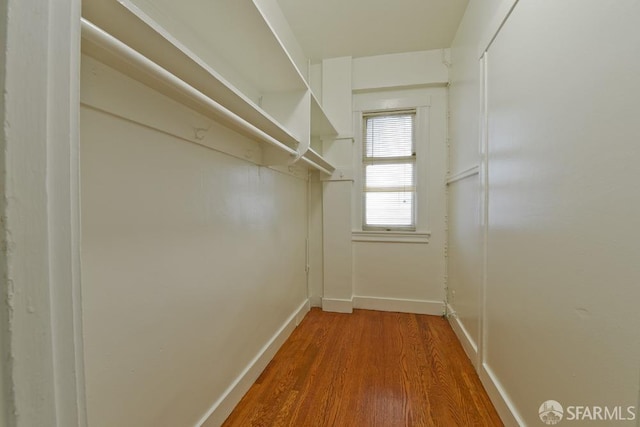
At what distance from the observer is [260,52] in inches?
53.7

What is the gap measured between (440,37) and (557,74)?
185 centimetres

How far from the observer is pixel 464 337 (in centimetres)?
203

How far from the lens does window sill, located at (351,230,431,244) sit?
274 cm

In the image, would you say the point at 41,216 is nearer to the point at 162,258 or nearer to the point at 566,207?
the point at 162,258

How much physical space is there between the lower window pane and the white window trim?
0.24 ft

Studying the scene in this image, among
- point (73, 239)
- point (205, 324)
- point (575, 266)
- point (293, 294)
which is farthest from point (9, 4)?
point (293, 294)

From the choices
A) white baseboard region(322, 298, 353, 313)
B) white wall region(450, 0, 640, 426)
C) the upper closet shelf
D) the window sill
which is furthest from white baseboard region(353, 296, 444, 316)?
the upper closet shelf

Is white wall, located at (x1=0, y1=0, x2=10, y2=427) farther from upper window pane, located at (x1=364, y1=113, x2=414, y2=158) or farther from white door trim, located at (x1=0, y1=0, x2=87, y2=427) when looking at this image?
upper window pane, located at (x1=364, y1=113, x2=414, y2=158)

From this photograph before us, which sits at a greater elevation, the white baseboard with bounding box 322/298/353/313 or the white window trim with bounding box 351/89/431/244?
the white window trim with bounding box 351/89/431/244

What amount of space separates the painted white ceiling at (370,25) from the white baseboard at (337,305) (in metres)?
2.51

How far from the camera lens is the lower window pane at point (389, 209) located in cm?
283

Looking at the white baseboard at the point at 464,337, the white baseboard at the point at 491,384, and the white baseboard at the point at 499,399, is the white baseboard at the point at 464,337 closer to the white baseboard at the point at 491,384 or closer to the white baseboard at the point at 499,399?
the white baseboard at the point at 491,384

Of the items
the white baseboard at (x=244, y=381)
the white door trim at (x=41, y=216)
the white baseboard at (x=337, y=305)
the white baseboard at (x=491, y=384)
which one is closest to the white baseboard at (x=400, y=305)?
the white baseboard at (x=337, y=305)

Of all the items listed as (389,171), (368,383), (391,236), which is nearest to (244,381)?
(368,383)
